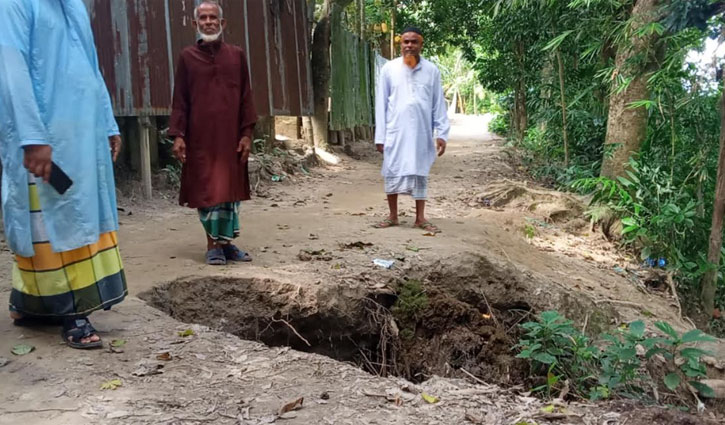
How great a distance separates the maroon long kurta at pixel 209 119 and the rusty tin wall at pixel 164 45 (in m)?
2.09

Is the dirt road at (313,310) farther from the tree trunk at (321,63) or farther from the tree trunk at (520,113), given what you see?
the tree trunk at (520,113)

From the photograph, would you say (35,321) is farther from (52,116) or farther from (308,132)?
(308,132)

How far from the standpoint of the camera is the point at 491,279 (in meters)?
4.21

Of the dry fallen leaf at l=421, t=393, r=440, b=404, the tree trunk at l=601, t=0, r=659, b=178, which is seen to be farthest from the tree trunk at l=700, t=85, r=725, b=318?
the dry fallen leaf at l=421, t=393, r=440, b=404

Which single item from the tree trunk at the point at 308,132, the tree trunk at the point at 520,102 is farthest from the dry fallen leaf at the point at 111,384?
the tree trunk at the point at 520,102

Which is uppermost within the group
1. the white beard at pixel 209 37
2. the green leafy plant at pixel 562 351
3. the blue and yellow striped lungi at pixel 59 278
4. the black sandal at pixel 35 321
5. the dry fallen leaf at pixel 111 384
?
the white beard at pixel 209 37

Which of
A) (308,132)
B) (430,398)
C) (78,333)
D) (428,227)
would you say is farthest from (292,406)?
(308,132)

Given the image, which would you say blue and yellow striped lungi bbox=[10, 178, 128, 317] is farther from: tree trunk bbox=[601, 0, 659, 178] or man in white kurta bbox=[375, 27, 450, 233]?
tree trunk bbox=[601, 0, 659, 178]

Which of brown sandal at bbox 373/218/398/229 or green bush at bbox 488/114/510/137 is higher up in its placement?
green bush at bbox 488/114/510/137

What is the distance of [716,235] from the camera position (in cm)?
455

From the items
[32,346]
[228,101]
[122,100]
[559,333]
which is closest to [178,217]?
[122,100]

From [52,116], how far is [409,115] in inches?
123

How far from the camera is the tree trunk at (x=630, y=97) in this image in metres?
5.79

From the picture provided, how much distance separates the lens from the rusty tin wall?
5.54 metres
